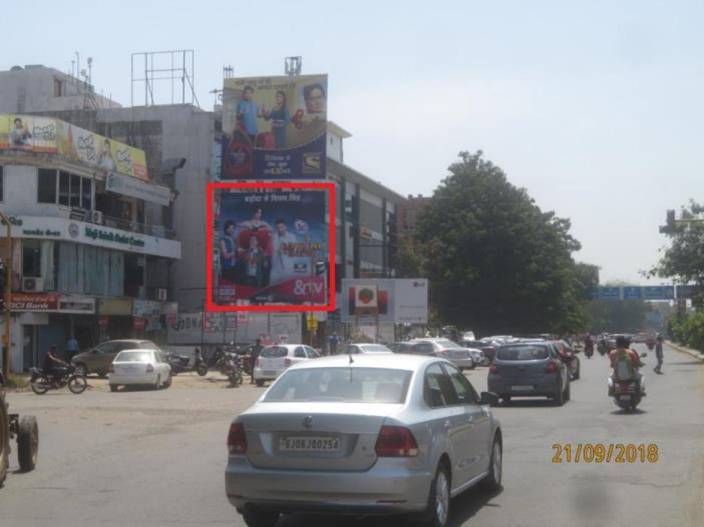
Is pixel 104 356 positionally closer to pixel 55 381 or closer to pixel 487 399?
pixel 55 381

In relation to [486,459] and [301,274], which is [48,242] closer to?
[301,274]

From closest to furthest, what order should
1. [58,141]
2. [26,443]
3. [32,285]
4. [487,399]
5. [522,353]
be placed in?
[487,399], [26,443], [522,353], [32,285], [58,141]

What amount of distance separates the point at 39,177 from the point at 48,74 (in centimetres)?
2453

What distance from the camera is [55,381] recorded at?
31.3 meters

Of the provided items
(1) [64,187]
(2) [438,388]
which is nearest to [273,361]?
(1) [64,187]

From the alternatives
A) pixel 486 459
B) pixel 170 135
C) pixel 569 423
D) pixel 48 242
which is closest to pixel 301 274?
pixel 48 242

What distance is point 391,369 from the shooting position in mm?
9383

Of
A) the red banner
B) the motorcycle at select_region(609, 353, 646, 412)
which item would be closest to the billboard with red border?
the red banner

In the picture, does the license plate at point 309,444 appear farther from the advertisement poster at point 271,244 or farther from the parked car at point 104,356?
the advertisement poster at point 271,244

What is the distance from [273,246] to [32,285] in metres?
11.4

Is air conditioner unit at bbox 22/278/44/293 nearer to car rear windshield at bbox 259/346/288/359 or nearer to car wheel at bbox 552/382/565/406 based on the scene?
car rear windshield at bbox 259/346/288/359

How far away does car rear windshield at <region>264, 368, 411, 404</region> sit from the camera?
9.02 metres

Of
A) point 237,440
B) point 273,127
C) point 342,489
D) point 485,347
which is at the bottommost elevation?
point 485,347

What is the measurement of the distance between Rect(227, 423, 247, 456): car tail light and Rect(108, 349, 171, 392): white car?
25.0 meters
